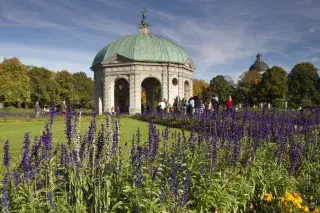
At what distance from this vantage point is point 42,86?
70.2m

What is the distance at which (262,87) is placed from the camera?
69.5m

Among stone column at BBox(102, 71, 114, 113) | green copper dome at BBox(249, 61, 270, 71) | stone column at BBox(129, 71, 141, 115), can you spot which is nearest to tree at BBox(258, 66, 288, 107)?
stone column at BBox(129, 71, 141, 115)

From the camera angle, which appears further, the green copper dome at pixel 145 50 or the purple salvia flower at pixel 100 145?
the green copper dome at pixel 145 50

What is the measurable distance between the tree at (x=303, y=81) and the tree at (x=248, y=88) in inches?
297

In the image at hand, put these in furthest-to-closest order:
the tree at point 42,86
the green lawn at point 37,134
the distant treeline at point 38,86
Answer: the tree at point 42,86 → the distant treeline at point 38,86 → the green lawn at point 37,134

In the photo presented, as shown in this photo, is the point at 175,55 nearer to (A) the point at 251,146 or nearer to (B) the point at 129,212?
(A) the point at 251,146

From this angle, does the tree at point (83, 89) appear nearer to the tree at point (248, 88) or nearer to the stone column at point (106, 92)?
the tree at point (248, 88)

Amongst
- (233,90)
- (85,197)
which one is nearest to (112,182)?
(85,197)

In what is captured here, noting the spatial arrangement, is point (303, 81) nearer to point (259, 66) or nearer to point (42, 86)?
point (259, 66)

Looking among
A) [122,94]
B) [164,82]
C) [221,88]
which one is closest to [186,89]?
[164,82]

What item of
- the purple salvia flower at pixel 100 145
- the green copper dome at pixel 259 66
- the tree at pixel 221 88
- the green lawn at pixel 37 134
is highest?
the green copper dome at pixel 259 66

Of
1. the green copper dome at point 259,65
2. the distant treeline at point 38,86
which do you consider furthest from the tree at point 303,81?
the distant treeline at point 38,86

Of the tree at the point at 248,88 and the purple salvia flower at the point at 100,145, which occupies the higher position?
the tree at the point at 248,88

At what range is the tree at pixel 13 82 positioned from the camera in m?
56.4
